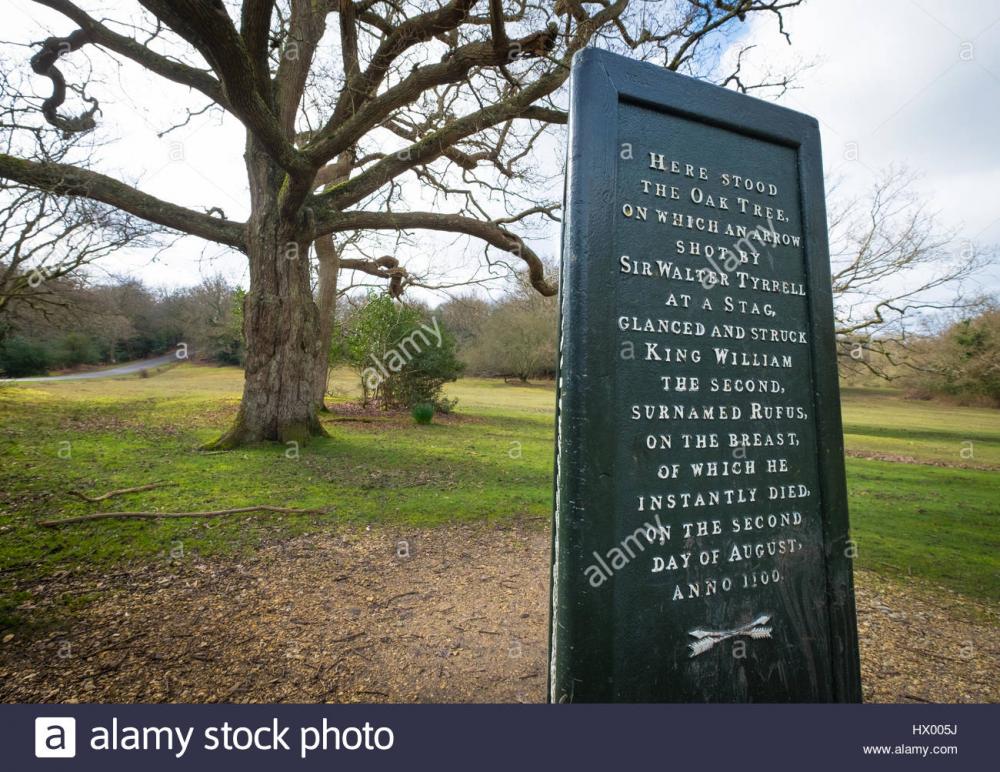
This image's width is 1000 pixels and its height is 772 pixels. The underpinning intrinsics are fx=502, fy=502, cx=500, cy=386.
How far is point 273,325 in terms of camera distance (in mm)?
10508

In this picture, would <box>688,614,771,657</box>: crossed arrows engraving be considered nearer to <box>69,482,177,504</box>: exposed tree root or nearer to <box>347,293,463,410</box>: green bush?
<box>69,482,177,504</box>: exposed tree root

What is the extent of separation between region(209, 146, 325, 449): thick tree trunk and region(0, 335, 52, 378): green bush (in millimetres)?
19849

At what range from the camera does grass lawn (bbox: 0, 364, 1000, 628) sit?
565 centimetres

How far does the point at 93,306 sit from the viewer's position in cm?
1675

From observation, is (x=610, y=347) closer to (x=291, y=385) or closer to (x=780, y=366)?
(x=780, y=366)

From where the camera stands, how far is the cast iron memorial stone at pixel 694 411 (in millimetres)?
2314

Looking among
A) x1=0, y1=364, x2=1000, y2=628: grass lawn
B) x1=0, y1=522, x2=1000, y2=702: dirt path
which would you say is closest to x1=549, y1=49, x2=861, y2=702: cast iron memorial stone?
x1=0, y1=522, x2=1000, y2=702: dirt path

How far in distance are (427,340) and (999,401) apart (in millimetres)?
21018

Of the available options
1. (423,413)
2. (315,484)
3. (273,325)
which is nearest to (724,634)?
(315,484)

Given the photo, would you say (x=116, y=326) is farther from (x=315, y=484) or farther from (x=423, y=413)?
(x=315, y=484)

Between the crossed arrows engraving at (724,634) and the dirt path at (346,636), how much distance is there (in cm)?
134

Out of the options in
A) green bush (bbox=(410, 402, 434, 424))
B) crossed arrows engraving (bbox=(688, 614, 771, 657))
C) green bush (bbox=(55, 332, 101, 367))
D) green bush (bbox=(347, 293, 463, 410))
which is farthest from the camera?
green bush (bbox=(55, 332, 101, 367))

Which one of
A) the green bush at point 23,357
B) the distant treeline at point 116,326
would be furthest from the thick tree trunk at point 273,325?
the green bush at point 23,357

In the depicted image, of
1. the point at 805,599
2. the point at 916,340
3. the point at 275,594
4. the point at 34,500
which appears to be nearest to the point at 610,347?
the point at 805,599
